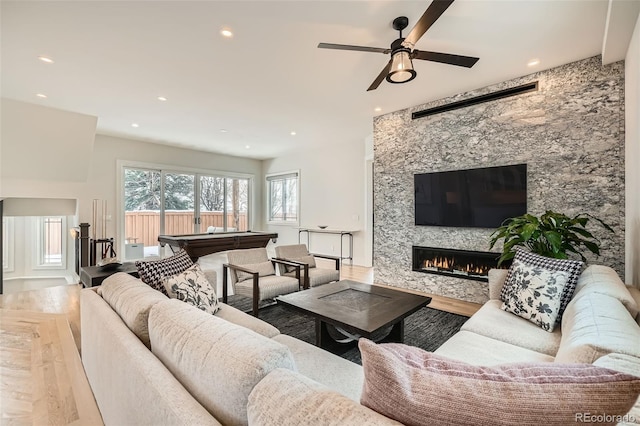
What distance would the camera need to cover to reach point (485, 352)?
172cm

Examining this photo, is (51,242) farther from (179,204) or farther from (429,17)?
(429,17)

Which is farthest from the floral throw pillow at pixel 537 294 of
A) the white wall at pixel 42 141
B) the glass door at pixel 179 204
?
the glass door at pixel 179 204

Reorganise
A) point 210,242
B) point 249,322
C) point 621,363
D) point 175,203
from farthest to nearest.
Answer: point 175,203 → point 210,242 → point 249,322 → point 621,363

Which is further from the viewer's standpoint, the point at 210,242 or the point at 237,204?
the point at 237,204

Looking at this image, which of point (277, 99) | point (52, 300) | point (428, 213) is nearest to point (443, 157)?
point (428, 213)

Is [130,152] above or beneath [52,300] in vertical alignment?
above

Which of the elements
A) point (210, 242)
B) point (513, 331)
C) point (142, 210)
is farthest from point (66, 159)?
point (513, 331)

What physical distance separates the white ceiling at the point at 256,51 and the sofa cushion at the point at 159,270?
1.99 metres

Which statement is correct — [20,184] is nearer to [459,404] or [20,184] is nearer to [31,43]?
[31,43]

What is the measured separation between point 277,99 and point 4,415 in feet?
12.9

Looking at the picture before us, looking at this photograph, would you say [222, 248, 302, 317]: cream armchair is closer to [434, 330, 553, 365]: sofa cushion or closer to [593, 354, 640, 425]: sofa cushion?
[434, 330, 553, 365]: sofa cushion

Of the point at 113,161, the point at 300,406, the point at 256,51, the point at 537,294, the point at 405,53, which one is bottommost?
the point at 537,294

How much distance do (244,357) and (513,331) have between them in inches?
75.9

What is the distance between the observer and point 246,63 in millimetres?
3107
